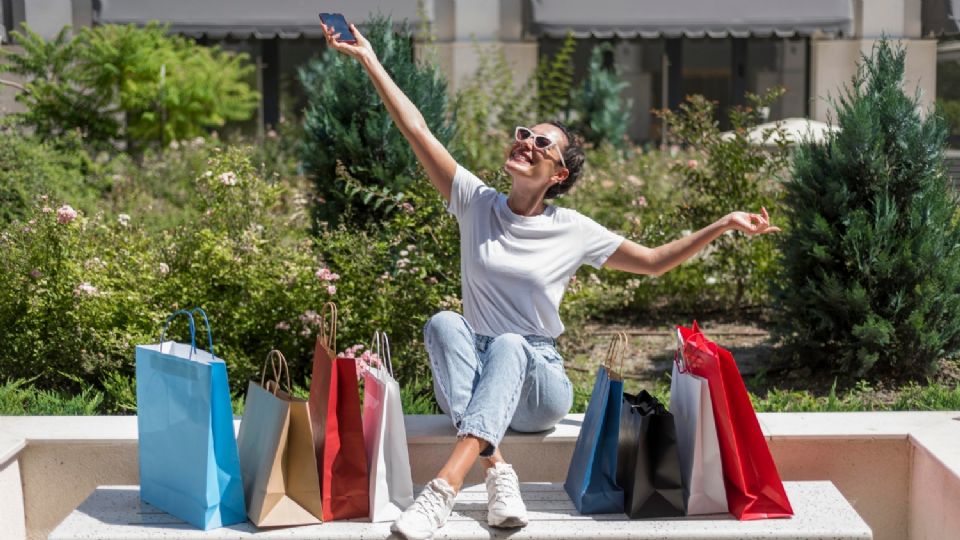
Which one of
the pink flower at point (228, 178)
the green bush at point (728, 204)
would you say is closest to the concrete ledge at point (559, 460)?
the pink flower at point (228, 178)

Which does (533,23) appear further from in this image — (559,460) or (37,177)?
(559,460)

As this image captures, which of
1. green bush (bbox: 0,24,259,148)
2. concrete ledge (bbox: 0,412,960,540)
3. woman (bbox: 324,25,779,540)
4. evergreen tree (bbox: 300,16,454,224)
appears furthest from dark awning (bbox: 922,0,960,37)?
woman (bbox: 324,25,779,540)

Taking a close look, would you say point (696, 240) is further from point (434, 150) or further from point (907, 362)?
point (907, 362)

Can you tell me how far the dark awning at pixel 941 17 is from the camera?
13.4 meters

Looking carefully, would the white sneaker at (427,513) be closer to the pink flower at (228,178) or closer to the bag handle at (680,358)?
the bag handle at (680,358)

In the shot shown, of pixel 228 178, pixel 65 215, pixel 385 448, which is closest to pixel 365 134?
pixel 228 178

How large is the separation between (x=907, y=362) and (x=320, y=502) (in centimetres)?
318

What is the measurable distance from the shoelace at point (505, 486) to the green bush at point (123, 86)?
884 cm

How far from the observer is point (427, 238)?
18.6ft

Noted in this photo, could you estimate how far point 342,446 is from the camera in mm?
3324

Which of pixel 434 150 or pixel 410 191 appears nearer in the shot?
pixel 434 150

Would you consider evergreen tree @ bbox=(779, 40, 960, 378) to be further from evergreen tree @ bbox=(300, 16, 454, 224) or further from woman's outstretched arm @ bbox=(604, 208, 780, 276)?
evergreen tree @ bbox=(300, 16, 454, 224)

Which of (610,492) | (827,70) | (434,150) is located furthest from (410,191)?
(827,70)

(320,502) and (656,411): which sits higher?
(656,411)
